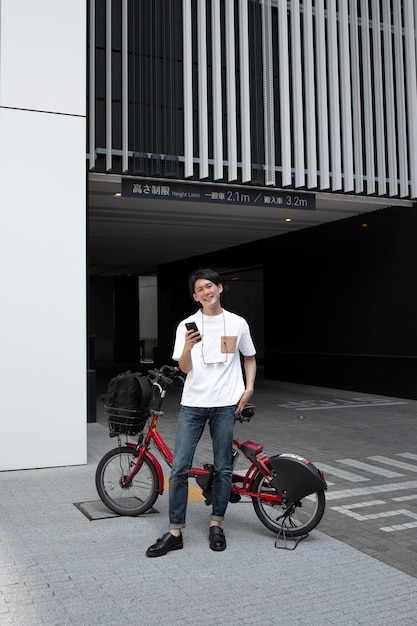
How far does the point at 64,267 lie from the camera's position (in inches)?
269

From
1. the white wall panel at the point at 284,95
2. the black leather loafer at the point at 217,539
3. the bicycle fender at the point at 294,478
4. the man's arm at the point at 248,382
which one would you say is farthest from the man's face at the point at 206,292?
the white wall panel at the point at 284,95

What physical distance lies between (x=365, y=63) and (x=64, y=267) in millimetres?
7513

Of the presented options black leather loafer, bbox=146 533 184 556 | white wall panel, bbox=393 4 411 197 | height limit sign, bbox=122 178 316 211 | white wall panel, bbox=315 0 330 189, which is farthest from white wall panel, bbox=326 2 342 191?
black leather loafer, bbox=146 533 184 556

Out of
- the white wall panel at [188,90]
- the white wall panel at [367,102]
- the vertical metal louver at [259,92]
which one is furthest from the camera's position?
the white wall panel at [367,102]

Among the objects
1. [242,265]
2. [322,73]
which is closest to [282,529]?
[322,73]

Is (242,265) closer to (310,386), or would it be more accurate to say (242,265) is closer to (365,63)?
(310,386)

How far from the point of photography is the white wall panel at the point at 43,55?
6723 millimetres

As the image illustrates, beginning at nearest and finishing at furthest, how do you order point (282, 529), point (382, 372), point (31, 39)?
point (282, 529)
point (31, 39)
point (382, 372)

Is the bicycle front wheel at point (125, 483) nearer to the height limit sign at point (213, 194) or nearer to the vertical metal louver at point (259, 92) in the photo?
the vertical metal louver at point (259, 92)

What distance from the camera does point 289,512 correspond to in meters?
4.43

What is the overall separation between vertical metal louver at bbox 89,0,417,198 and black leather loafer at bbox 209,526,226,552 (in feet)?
20.5

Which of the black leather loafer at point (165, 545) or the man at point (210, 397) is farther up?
the man at point (210, 397)

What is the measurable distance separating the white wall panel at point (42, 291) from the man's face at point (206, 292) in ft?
9.28

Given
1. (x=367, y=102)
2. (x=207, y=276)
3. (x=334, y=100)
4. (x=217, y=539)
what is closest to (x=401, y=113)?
(x=367, y=102)
